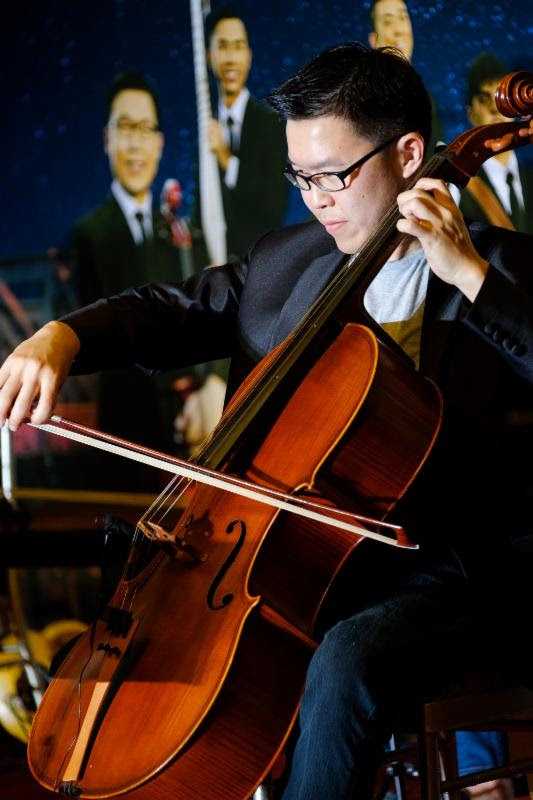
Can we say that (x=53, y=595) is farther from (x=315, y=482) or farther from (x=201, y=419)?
(x=315, y=482)

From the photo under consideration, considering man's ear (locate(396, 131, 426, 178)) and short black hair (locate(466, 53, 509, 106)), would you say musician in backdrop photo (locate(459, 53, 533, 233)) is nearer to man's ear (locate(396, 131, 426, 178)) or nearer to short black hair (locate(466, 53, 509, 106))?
short black hair (locate(466, 53, 509, 106))

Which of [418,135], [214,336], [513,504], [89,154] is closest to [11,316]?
[89,154]

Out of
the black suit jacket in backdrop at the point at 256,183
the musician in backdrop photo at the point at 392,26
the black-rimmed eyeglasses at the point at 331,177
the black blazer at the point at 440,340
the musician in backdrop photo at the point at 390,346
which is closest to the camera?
the musician in backdrop photo at the point at 390,346

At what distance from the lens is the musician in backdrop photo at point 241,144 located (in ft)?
8.54

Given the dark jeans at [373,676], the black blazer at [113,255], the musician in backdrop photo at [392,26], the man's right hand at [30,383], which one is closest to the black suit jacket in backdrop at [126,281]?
the black blazer at [113,255]

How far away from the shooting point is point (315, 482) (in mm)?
1164

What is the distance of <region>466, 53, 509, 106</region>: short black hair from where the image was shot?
2.32 meters

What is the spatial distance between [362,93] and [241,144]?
3.88 ft

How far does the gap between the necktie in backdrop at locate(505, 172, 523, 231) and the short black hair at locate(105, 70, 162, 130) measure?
1.02 m

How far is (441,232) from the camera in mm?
1239

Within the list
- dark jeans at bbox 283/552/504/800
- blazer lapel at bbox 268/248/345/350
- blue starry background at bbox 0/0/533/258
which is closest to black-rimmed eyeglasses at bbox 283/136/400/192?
blazer lapel at bbox 268/248/345/350

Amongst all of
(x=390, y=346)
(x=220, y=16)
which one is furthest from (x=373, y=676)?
(x=220, y=16)

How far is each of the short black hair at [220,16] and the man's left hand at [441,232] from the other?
156 centimetres

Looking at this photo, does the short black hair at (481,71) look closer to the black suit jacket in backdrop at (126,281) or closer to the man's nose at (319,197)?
the black suit jacket in backdrop at (126,281)
